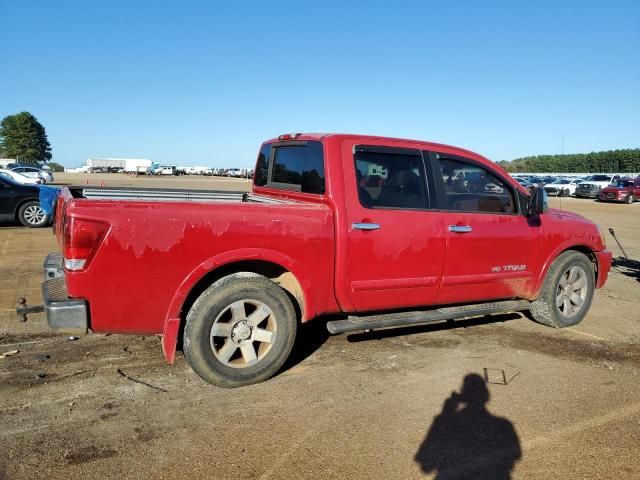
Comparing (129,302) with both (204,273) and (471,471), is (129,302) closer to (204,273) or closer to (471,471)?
(204,273)

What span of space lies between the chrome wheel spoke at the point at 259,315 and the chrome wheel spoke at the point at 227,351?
20cm

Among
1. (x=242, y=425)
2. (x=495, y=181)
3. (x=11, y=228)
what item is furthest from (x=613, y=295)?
(x=11, y=228)

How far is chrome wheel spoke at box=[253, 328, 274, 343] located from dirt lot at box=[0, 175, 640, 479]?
357 mm

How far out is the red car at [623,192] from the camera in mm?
30906

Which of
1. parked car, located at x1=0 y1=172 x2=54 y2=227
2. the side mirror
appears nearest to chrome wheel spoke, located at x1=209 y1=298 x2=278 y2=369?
the side mirror

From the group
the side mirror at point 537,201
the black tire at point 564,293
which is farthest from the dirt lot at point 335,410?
the side mirror at point 537,201

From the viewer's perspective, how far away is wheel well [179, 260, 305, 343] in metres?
3.73

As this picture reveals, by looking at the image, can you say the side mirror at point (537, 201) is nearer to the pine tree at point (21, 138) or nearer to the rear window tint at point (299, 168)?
the rear window tint at point (299, 168)

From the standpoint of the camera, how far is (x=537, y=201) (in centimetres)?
482

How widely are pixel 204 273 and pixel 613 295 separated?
595 cm

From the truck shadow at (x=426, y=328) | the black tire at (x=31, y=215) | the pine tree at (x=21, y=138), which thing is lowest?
the truck shadow at (x=426, y=328)

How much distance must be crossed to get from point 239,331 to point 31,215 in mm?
10818

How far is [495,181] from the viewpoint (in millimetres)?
4840

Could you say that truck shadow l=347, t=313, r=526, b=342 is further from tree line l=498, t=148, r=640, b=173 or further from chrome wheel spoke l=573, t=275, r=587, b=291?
tree line l=498, t=148, r=640, b=173
